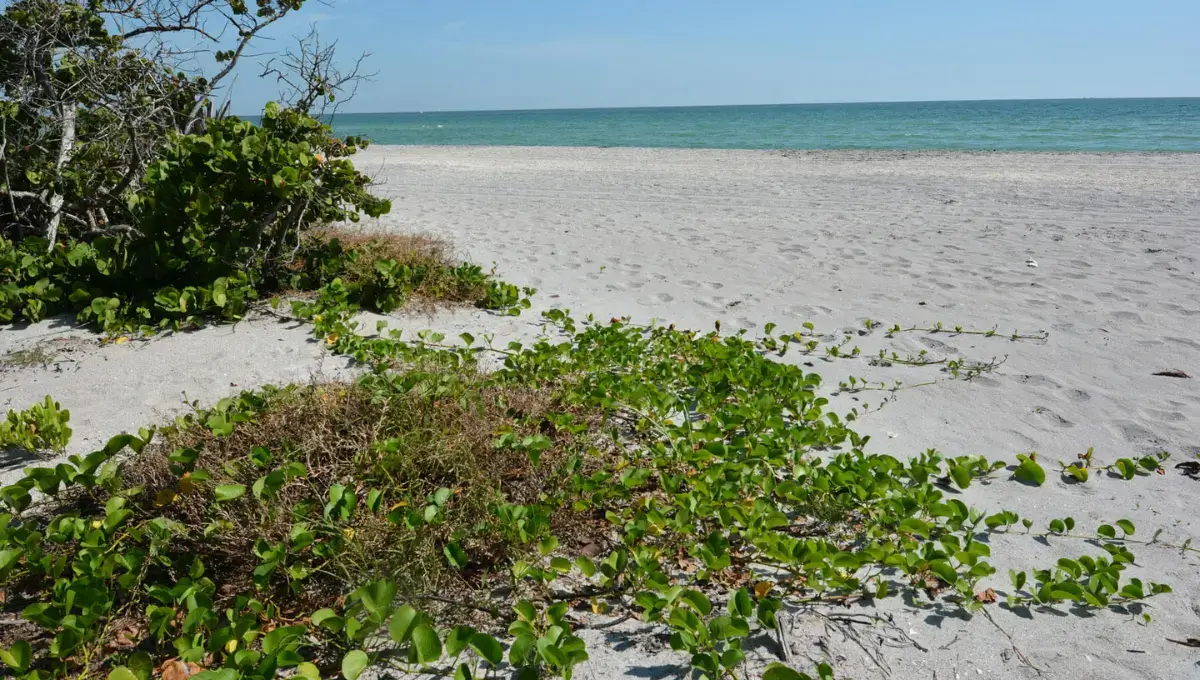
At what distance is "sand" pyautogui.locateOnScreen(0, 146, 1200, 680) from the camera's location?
86.4 inches

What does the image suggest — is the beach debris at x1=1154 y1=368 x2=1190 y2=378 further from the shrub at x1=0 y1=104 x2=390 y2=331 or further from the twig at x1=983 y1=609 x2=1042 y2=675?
the shrub at x1=0 y1=104 x2=390 y2=331

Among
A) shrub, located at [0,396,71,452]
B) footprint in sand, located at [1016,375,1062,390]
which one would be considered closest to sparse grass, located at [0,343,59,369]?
shrub, located at [0,396,71,452]

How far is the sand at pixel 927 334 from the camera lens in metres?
2.20

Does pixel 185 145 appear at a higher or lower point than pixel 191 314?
higher

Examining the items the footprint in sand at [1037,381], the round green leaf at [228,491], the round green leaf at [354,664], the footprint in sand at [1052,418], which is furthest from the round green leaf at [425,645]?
the footprint in sand at [1037,381]

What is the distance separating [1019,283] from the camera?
604cm

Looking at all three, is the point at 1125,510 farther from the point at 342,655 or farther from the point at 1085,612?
the point at 342,655

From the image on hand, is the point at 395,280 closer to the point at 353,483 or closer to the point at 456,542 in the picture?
the point at 353,483

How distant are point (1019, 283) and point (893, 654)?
16.0 feet

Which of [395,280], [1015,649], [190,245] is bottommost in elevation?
[1015,649]

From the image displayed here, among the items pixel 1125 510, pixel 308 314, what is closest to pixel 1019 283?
pixel 1125 510

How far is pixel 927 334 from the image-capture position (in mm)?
4941

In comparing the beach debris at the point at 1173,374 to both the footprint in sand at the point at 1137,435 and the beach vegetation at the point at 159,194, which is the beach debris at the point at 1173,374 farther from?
the beach vegetation at the point at 159,194

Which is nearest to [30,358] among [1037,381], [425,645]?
[425,645]
